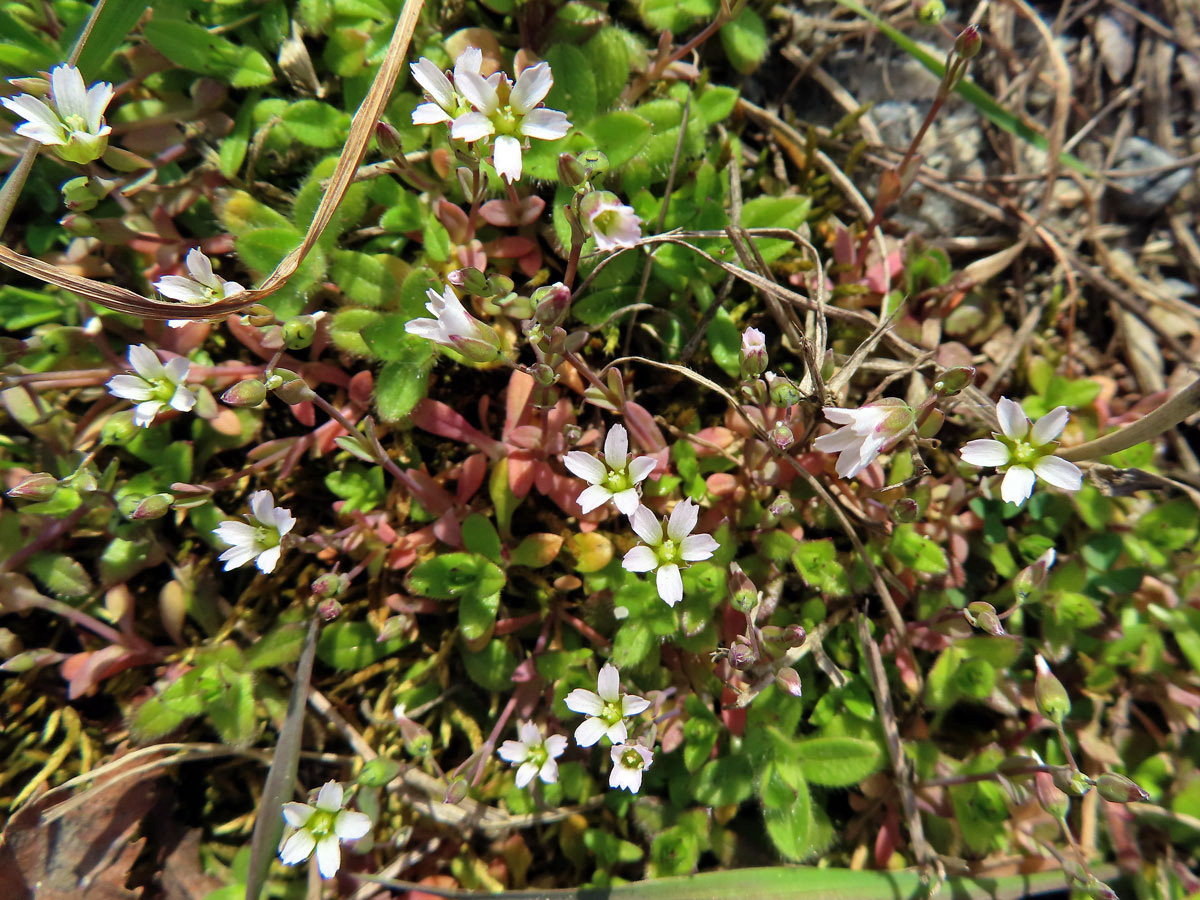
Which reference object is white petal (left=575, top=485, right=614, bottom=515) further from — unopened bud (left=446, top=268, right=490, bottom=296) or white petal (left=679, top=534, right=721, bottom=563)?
unopened bud (left=446, top=268, right=490, bottom=296)

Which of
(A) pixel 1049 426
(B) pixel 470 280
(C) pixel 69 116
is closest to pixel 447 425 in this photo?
(B) pixel 470 280

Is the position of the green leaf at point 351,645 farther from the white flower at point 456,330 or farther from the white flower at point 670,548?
the white flower at point 456,330

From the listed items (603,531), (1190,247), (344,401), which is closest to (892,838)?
(603,531)

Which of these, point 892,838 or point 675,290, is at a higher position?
point 675,290

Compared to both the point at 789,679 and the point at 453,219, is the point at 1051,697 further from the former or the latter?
the point at 453,219

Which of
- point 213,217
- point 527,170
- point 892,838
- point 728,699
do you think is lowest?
point 892,838

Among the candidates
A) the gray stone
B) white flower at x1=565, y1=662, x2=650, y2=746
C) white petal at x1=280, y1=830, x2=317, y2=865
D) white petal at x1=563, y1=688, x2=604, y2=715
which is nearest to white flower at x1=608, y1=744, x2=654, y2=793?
white flower at x1=565, y1=662, x2=650, y2=746

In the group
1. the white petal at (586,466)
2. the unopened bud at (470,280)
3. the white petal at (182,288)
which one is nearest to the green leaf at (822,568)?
the white petal at (586,466)

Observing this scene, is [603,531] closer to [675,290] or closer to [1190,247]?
[675,290]
